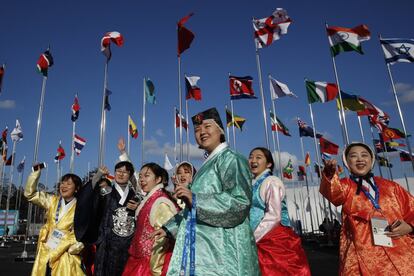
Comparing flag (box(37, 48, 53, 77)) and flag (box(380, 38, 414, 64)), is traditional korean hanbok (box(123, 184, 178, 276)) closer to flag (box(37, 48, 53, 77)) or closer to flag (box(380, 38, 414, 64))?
flag (box(380, 38, 414, 64))

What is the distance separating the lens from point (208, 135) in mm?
2607

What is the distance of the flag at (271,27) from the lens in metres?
10.1

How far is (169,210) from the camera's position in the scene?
146 inches

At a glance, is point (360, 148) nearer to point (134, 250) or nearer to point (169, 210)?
point (169, 210)

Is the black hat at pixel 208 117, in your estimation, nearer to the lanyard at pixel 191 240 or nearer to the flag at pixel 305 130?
the lanyard at pixel 191 240

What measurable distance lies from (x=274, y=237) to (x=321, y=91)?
9987 mm

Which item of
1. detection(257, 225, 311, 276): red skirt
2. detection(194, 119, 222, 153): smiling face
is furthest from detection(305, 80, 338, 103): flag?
detection(194, 119, 222, 153): smiling face

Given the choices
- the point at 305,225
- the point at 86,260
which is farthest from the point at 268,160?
the point at 305,225

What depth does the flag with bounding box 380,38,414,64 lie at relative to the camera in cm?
958

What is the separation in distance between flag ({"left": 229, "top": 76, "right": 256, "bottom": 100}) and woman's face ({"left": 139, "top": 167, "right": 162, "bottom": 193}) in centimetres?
919

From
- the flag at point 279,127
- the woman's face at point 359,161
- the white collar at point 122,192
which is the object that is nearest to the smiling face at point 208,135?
the woman's face at point 359,161

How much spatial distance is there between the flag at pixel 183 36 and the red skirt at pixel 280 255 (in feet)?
23.2

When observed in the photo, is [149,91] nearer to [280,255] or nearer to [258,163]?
[258,163]

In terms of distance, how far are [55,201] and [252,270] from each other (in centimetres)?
384
